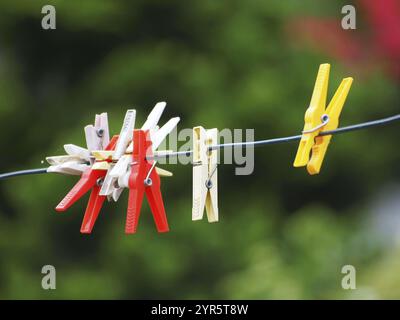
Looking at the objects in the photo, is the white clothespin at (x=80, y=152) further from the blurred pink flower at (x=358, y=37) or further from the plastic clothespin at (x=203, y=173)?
the blurred pink flower at (x=358, y=37)

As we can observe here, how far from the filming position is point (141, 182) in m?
2.79

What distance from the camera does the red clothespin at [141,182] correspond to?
276 cm

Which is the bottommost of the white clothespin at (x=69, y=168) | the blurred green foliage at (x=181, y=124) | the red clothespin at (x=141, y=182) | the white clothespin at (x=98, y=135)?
the red clothespin at (x=141, y=182)

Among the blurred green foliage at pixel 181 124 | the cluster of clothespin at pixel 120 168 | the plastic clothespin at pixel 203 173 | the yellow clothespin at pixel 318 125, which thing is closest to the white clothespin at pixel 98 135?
the cluster of clothespin at pixel 120 168

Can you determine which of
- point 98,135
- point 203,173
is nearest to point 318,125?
point 203,173

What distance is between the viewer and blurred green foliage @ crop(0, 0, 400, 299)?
5.90m

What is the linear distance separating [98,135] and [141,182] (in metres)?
0.24

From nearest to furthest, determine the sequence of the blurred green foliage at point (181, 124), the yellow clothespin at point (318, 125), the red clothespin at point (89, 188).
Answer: the yellow clothespin at point (318, 125)
the red clothespin at point (89, 188)
the blurred green foliage at point (181, 124)

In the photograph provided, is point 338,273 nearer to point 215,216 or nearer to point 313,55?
point 313,55

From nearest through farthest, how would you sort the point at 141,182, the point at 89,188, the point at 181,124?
the point at 141,182 → the point at 89,188 → the point at 181,124

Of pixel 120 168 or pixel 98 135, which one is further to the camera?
pixel 98 135

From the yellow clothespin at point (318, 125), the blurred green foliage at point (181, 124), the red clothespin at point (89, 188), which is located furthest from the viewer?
the blurred green foliage at point (181, 124)

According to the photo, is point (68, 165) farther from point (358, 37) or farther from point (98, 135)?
point (358, 37)

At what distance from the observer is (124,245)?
589 cm
